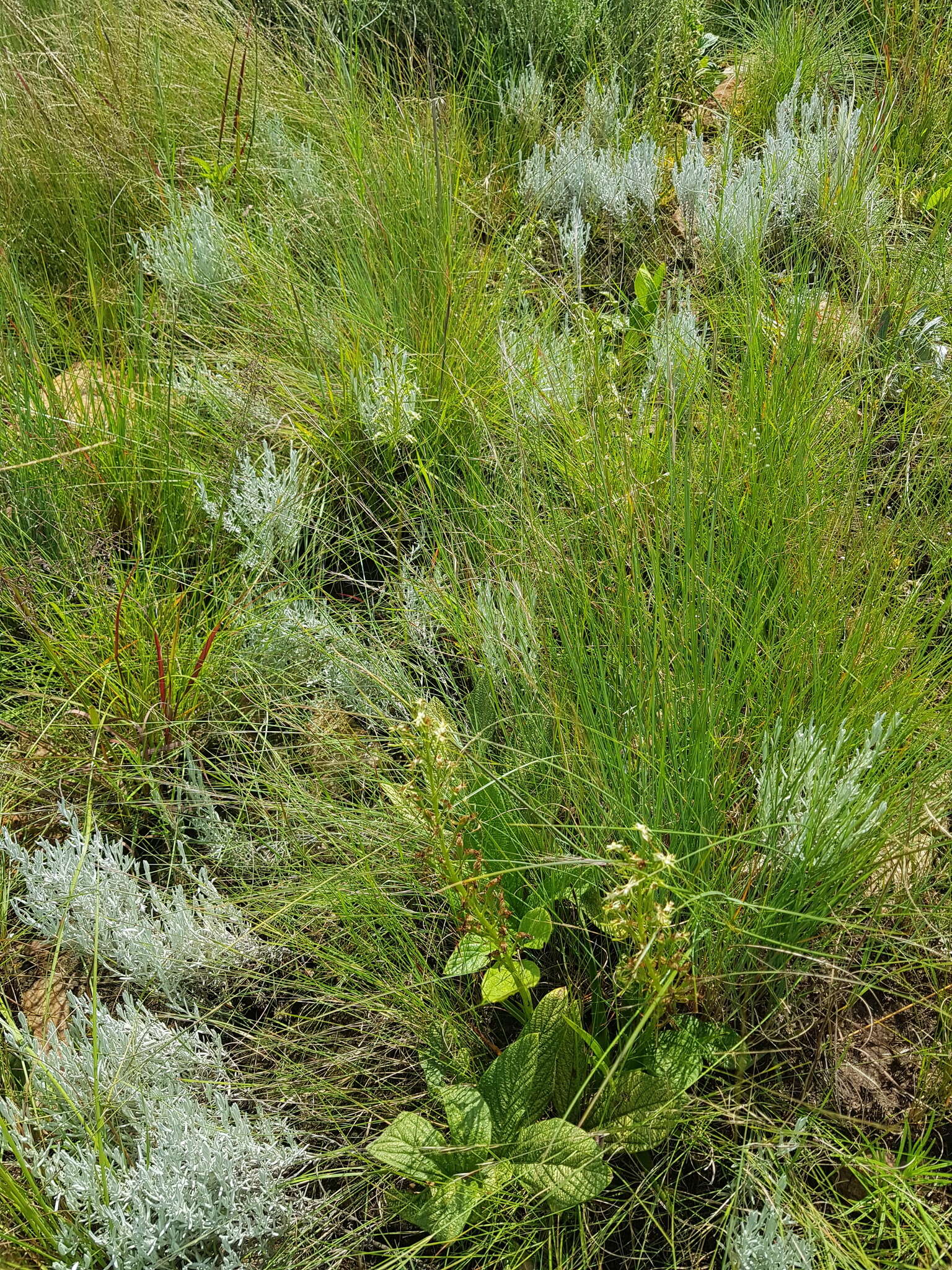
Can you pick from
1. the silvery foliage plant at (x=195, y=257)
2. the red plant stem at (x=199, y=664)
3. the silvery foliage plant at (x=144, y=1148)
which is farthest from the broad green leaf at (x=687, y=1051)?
the silvery foliage plant at (x=195, y=257)

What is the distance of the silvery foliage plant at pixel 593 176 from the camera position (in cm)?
313

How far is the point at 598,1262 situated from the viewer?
1381mm

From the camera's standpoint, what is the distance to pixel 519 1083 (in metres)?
1.46

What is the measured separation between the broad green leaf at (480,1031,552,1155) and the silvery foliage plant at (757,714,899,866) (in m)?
0.46

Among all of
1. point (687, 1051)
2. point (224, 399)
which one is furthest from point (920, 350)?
point (687, 1051)

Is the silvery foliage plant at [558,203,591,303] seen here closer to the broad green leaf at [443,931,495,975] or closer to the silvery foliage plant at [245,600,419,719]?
the silvery foliage plant at [245,600,419,719]

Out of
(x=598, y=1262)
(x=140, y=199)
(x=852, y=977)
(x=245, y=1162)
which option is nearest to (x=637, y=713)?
(x=852, y=977)

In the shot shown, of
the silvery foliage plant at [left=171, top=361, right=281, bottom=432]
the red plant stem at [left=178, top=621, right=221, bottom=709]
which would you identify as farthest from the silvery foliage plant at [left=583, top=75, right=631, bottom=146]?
the red plant stem at [left=178, top=621, right=221, bottom=709]

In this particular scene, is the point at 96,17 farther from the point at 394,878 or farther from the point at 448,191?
the point at 394,878

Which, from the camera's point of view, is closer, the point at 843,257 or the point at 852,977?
the point at 852,977

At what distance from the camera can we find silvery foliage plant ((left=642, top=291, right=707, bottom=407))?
2.15m

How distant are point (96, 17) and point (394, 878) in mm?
3437

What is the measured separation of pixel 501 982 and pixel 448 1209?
1.00 ft

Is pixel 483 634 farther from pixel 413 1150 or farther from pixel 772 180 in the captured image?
pixel 772 180
